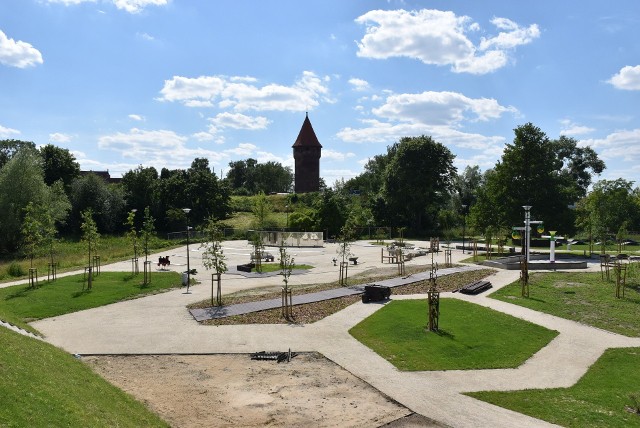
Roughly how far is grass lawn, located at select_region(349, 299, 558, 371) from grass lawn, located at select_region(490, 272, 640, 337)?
112 inches

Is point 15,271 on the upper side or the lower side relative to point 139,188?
lower

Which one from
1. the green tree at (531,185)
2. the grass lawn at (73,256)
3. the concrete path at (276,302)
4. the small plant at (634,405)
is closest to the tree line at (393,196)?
the green tree at (531,185)

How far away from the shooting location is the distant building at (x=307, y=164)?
319 ft

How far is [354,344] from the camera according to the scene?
16531 mm

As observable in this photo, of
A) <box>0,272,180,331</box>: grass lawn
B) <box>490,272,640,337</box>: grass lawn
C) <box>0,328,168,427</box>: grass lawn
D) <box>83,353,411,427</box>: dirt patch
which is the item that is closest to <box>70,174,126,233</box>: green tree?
<box>0,272,180,331</box>: grass lawn

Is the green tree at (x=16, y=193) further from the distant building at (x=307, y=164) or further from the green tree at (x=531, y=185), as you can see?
the distant building at (x=307, y=164)

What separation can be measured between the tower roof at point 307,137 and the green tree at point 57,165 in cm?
4115

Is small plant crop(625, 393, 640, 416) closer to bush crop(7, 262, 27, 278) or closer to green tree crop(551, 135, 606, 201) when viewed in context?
bush crop(7, 262, 27, 278)

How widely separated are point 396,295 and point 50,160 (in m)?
65.1

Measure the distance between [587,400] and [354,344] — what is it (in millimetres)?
7046

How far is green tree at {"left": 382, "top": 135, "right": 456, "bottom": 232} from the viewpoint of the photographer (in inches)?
2532

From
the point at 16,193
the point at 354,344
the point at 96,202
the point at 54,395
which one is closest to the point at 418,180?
the point at 96,202

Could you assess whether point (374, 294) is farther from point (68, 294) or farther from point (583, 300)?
point (68, 294)

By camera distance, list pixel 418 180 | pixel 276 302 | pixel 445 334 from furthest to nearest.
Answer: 1. pixel 418 180
2. pixel 276 302
3. pixel 445 334
